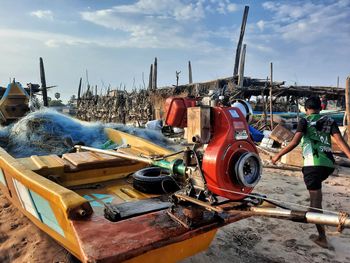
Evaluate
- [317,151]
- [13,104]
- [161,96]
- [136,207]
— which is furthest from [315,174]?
[161,96]

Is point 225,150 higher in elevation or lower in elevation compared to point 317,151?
higher

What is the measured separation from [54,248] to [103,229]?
4.58 feet

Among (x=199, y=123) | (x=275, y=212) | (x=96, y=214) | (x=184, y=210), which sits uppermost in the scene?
(x=199, y=123)

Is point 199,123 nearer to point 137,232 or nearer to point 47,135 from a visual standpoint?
point 137,232

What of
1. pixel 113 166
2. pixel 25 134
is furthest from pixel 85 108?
pixel 113 166

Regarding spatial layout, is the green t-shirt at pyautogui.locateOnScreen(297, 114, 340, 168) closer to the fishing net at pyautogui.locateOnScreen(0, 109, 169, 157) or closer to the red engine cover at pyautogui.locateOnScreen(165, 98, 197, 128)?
the red engine cover at pyautogui.locateOnScreen(165, 98, 197, 128)

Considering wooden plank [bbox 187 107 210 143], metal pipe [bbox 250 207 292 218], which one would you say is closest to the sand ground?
metal pipe [bbox 250 207 292 218]

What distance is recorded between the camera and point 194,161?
7.84ft

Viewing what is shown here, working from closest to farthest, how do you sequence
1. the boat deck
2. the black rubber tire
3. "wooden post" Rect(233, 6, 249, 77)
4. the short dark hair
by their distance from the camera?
the boat deck
the black rubber tire
the short dark hair
"wooden post" Rect(233, 6, 249, 77)

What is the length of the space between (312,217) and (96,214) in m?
1.67

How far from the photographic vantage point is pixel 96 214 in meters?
2.53

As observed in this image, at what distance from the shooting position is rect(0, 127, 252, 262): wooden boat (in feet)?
6.20

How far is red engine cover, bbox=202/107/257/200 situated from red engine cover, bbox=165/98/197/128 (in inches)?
12.2

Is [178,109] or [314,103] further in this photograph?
[314,103]
